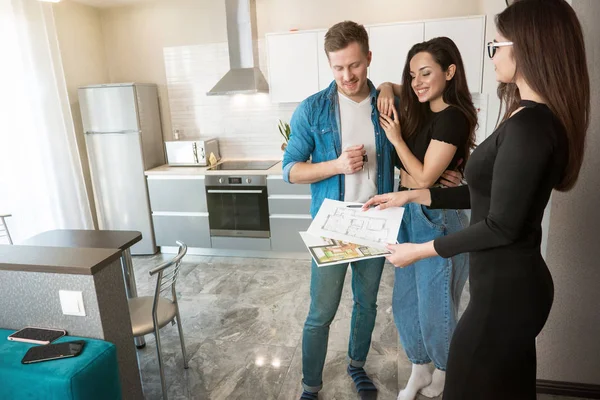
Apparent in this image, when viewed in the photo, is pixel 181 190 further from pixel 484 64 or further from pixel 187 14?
pixel 484 64

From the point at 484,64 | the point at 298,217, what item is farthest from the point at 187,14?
the point at 484,64

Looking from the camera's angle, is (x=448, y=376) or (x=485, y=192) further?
(x=448, y=376)

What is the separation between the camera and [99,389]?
1419 millimetres

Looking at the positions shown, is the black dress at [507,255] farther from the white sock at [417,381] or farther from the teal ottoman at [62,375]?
the teal ottoman at [62,375]

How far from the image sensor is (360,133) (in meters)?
1.69

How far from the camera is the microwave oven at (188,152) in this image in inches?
162

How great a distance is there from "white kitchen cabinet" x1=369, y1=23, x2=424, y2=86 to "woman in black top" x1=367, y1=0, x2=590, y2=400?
2461 millimetres

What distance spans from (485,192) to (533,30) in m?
0.40

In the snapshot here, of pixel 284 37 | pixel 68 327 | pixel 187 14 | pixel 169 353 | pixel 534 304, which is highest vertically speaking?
pixel 187 14

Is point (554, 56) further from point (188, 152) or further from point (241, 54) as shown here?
point (188, 152)

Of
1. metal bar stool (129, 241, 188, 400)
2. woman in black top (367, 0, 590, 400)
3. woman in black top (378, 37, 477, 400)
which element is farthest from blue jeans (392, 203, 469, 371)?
metal bar stool (129, 241, 188, 400)

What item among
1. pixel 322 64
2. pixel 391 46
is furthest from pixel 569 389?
pixel 322 64

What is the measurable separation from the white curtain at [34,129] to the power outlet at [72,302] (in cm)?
230

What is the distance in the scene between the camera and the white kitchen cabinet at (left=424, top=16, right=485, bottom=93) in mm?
3344
